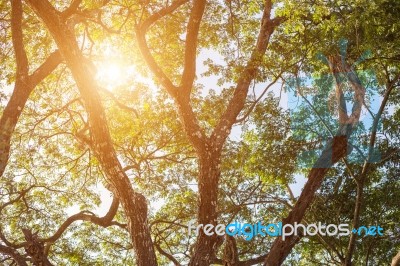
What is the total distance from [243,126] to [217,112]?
1.29 meters

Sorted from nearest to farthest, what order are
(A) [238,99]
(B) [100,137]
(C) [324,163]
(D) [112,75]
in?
1. (B) [100,137]
2. (C) [324,163]
3. (A) [238,99]
4. (D) [112,75]

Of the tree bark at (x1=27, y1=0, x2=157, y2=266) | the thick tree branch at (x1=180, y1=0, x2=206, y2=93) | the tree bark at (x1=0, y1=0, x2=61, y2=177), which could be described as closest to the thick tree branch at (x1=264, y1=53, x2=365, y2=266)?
the tree bark at (x1=27, y1=0, x2=157, y2=266)

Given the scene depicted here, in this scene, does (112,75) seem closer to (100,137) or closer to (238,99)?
(238,99)

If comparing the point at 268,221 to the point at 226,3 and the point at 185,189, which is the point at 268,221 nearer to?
the point at 185,189

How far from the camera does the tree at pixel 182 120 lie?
5.74 metres

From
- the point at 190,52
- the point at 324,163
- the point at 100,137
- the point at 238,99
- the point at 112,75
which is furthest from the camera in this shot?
the point at 112,75

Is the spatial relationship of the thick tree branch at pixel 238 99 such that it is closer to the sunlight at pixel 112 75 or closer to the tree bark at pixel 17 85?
the tree bark at pixel 17 85

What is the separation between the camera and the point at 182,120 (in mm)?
6387

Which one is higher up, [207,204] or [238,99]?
[238,99]

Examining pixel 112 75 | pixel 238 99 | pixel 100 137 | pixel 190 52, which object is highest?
pixel 112 75

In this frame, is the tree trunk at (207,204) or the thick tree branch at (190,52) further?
the thick tree branch at (190,52)

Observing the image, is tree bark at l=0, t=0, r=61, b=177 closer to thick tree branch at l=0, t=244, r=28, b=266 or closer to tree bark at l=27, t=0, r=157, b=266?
tree bark at l=27, t=0, r=157, b=266

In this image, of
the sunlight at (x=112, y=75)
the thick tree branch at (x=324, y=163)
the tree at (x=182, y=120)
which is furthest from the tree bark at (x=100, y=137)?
the sunlight at (x=112, y=75)

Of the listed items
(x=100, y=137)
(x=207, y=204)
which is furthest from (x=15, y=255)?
(x=207, y=204)
